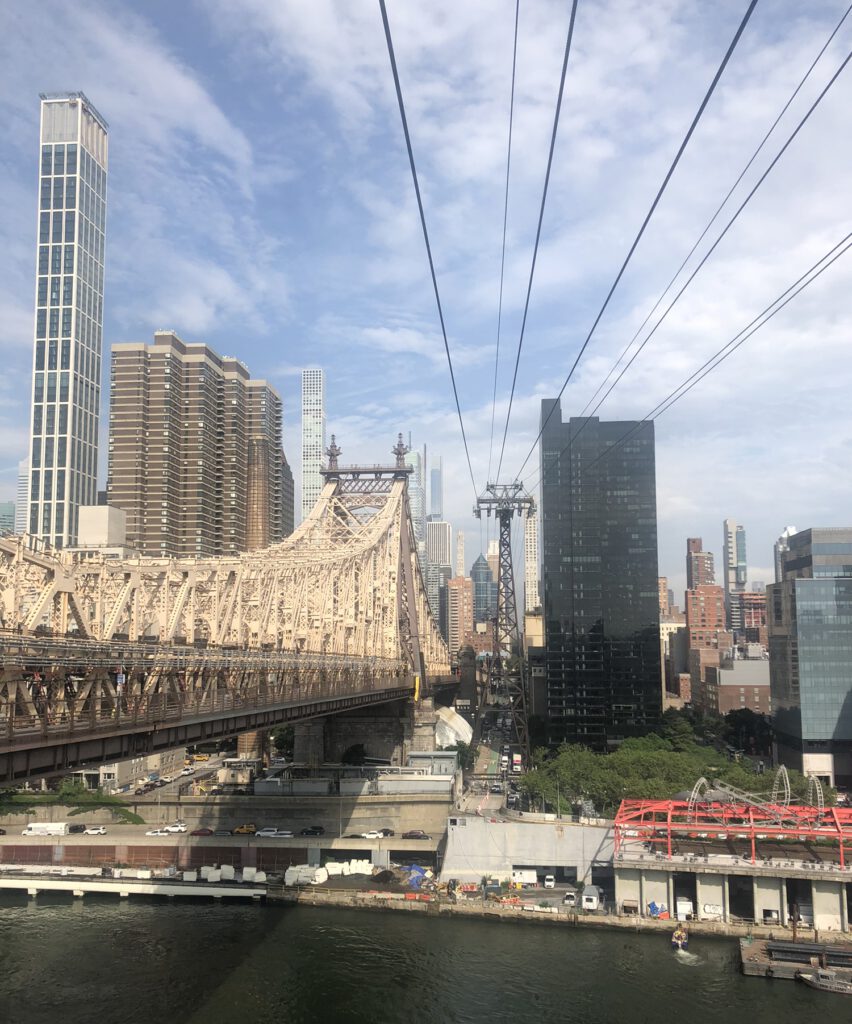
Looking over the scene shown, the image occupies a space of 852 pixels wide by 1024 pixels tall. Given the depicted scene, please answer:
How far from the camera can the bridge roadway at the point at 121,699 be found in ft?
47.9

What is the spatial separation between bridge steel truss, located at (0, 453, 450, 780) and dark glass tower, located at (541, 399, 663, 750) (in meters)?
23.7

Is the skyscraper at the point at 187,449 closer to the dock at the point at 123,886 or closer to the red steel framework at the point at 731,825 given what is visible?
the dock at the point at 123,886

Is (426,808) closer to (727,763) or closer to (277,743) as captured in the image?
(727,763)

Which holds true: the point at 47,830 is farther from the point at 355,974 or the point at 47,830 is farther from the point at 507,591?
the point at 507,591

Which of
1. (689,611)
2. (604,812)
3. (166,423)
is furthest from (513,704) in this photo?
(689,611)

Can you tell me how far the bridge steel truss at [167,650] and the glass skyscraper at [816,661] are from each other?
2857 centimetres

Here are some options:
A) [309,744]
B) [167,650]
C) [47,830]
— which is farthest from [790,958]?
[47,830]

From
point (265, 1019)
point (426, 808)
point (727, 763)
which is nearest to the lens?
point (265, 1019)

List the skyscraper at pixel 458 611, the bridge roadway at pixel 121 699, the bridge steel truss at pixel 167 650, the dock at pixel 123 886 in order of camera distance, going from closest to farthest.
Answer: the bridge roadway at pixel 121 699
the bridge steel truss at pixel 167 650
the dock at pixel 123 886
the skyscraper at pixel 458 611

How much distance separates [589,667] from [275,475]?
52718 mm

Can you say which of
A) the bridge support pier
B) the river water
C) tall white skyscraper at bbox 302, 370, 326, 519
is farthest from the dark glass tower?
tall white skyscraper at bbox 302, 370, 326, 519

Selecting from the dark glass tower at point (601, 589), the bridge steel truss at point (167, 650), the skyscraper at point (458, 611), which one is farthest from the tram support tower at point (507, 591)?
the skyscraper at point (458, 611)

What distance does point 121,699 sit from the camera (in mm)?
17828

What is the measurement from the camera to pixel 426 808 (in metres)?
41.9
